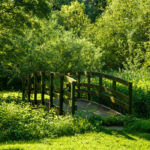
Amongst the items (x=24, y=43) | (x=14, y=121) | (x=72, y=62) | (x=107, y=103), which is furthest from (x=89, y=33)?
(x=14, y=121)

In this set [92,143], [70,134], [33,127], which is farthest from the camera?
[33,127]

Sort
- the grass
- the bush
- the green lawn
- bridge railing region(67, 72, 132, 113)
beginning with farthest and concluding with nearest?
bridge railing region(67, 72, 132, 113), the bush, the grass, the green lawn

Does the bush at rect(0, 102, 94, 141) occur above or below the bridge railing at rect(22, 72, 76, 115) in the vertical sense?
below

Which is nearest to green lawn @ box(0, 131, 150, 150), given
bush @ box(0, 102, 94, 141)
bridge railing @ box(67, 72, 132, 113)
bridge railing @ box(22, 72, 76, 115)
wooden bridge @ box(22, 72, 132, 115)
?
bush @ box(0, 102, 94, 141)

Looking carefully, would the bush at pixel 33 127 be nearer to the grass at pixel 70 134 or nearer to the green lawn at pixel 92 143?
the grass at pixel 70 134

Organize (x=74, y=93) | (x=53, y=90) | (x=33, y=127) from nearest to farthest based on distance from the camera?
(x=33, y=127), (x=74, y=93), (x=53, y=90)

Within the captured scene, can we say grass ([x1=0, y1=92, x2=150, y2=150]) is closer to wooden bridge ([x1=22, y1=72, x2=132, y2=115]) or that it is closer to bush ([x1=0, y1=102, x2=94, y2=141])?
bush ([x1=0, y1=102, x2=94, y2=141])

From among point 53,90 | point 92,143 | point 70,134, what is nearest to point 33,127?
point 70,134

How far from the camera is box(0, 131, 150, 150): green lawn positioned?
5.02 meters

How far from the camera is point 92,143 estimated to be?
536cm

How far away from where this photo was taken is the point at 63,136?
594 cm

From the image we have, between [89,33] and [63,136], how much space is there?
22769 mm

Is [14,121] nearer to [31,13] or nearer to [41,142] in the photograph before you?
[41,142]

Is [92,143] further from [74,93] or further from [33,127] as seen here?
[74,93]
